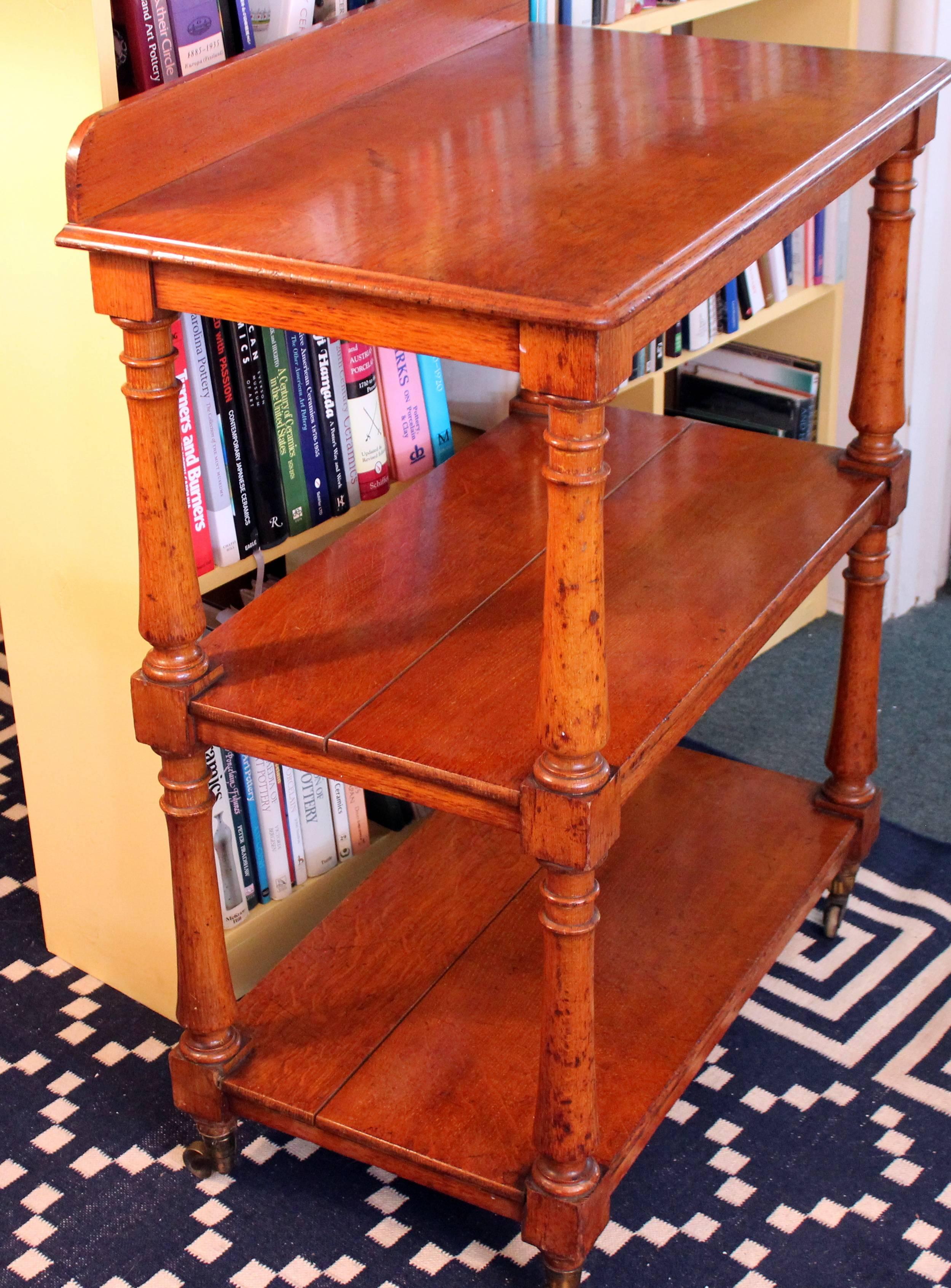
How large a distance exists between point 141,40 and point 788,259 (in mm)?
1175

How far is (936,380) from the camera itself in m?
2.41

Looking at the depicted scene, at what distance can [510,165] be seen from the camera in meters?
1.27

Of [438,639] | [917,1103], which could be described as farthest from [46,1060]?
[917,1103]

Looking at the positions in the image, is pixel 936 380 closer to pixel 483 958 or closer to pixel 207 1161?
pixel 483 958

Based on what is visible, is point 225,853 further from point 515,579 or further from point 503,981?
point 515,579

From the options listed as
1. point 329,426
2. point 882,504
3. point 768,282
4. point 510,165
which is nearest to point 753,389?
point 768,282

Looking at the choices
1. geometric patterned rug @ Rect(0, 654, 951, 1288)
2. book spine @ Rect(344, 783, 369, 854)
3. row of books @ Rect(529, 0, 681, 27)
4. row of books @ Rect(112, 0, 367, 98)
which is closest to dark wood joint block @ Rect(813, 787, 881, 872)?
geometric patterned rug @ Rect(0, 654, 951, 1288)

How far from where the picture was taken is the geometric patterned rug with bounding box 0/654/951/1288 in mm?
1498

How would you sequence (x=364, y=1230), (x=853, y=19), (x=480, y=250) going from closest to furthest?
(x=480, y=250) → (x=364, y=1230) → (x=853, y=19)

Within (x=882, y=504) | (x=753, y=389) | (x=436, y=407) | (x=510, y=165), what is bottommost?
(x=753, y=389)

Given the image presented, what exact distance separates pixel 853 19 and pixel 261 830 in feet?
4.60

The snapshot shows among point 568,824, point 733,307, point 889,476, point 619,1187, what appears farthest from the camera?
point 733,307

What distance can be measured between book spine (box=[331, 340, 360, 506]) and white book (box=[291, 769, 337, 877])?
0.33 meters

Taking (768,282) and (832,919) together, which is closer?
(832,919)
